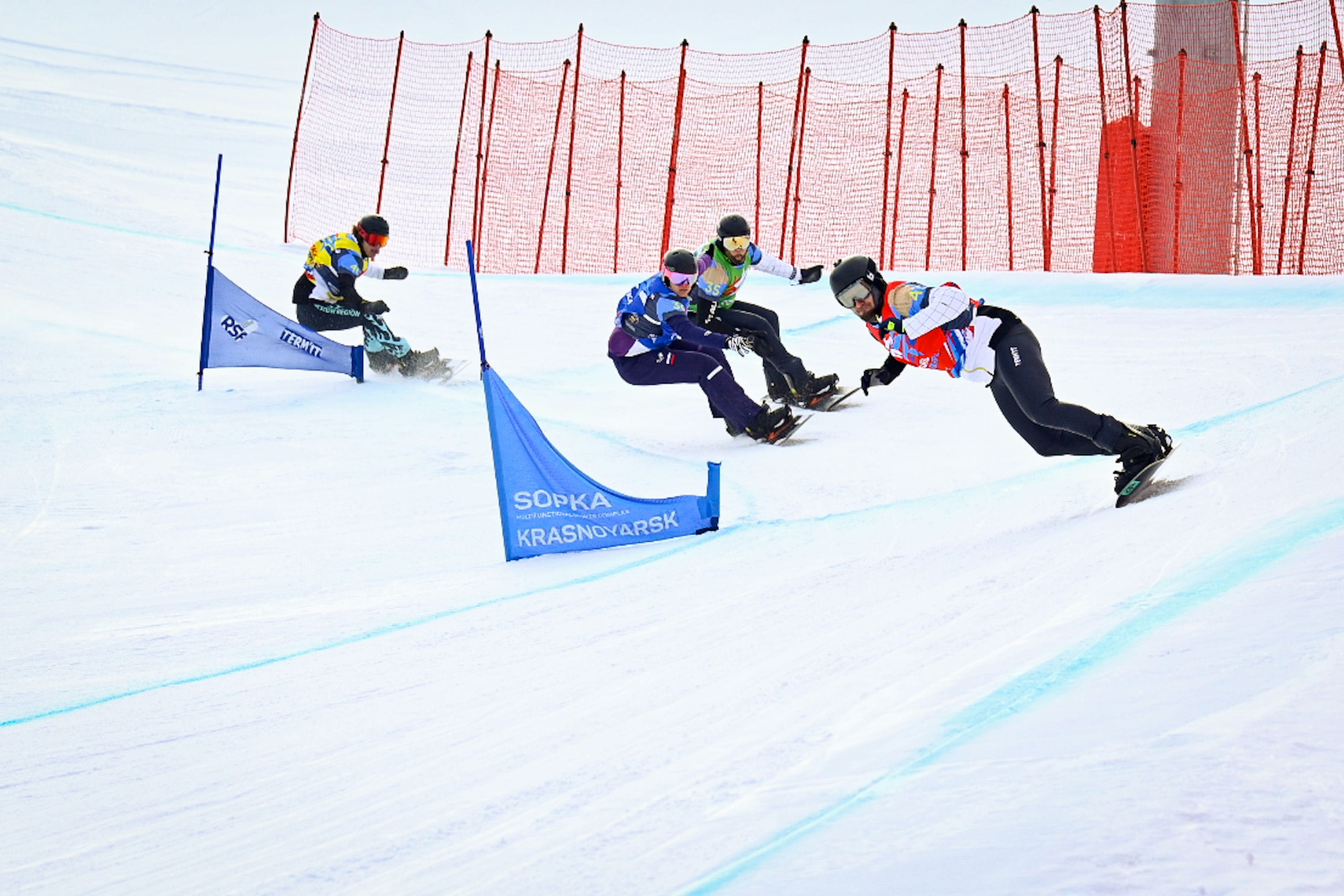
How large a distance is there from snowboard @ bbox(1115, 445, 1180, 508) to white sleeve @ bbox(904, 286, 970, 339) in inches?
36.8

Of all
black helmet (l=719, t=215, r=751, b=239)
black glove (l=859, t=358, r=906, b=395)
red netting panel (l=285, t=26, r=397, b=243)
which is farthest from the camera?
red netting panel (l=285, t=26, r=397, b=243)

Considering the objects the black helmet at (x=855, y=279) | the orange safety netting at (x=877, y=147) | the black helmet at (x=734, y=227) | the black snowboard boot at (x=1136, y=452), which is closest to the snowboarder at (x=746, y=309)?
the black helmet at (x=734, y=227)

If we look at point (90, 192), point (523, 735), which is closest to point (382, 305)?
point (523, 735)

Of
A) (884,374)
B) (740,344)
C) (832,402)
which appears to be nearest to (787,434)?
(740,344)

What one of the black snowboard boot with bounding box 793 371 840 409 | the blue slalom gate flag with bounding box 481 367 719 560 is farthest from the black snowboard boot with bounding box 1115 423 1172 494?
the black snowboard boot with bounding box 793 371 840 409

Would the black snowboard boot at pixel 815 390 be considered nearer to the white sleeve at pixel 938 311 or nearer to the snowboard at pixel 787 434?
the snowboard at pixel 787 434

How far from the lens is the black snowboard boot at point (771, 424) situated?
7.22 meters

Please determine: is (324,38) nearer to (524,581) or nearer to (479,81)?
(479,81)

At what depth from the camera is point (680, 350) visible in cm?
741

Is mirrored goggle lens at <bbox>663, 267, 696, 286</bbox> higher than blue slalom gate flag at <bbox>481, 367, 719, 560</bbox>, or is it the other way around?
mirrored goggle lens at <bbox>663, 267, 696, 286</bbox>

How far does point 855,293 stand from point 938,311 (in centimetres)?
35

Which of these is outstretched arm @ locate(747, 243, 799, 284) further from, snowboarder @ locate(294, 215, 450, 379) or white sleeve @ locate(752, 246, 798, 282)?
snowboarder @ locate(294, 215, 450, 379)

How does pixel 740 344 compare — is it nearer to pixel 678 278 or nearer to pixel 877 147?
pixel 678 278

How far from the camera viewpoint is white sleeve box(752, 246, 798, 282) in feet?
25.7
